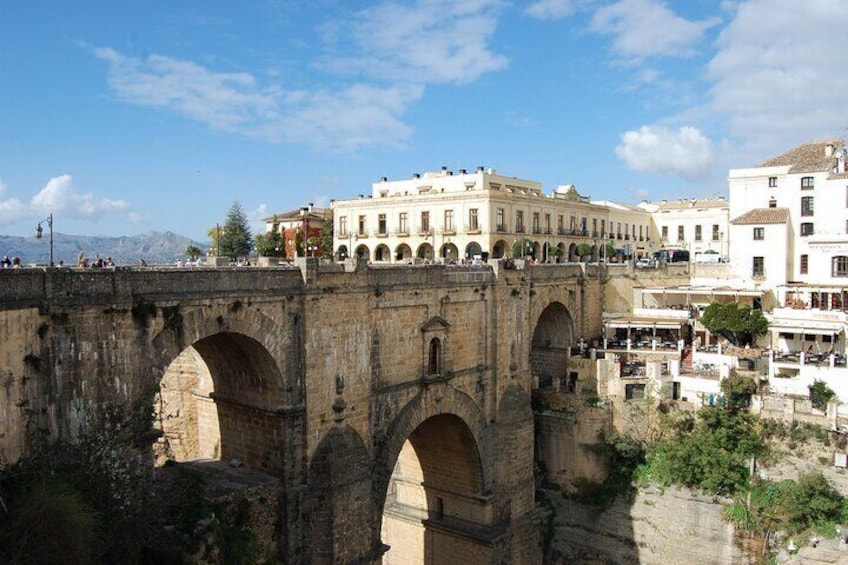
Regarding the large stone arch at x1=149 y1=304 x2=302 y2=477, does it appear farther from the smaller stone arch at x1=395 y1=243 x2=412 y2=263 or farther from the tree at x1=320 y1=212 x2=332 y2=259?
the tree at x1=320 y1=212 x2=332 y2=259

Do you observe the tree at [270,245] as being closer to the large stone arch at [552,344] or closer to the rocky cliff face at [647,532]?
the large stone arch at [552,344]

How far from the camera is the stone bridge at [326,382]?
12719 millimetres

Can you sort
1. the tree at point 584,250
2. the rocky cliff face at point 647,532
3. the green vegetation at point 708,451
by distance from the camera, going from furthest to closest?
the tree at point 584,250 → the green vegetation at point 708,451 → the rocky cliff face at point 647,532

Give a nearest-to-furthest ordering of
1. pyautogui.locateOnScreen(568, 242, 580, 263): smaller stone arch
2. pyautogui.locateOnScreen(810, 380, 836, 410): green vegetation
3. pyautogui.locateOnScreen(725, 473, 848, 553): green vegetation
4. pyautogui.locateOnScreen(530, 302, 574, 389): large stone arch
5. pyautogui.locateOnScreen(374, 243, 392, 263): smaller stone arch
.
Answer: pyautogui.locateOnScreen(725, 473, 848, 553): green vegetation < pyautogui.locateOnScreen(810, 380, 836, 410): green vegetation < pyautogui.locateOnScreen(530, 302, 574, 389): large stone arch < pyautogui.locateOnScreen(374, 243, 392, 263): smaller stone arch < pyautogui.locateOnScreen(568, 242, 580, 263): smaller stone arch

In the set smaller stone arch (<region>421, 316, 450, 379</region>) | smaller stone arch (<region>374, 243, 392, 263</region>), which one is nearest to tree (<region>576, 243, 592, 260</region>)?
smaller stone arch (<region>374, 243, 392, 263</region>)

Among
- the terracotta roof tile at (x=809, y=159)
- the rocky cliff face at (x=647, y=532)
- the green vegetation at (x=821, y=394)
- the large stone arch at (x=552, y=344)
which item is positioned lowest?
the rocky cliff face at (x=647, y=532)

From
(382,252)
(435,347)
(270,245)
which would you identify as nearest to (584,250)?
(382,252)

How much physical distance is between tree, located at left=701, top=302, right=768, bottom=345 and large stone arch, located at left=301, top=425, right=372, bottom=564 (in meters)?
18.7

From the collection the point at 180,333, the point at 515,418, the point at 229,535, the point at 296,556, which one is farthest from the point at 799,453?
the point at 180,333

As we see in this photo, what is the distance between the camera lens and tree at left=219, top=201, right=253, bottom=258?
2146 inches

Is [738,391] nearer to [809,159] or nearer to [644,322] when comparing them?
[644,322]

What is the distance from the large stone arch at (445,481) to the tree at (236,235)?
32385 mm

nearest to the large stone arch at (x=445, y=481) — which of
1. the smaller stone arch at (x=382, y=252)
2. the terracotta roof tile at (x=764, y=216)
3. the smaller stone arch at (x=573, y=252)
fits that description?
the terracotta roof tile at (x=764, y=216)

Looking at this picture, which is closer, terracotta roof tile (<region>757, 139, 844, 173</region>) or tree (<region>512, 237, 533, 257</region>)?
terracotta roof tile (<region>757, 139, 844, 173</region>)
